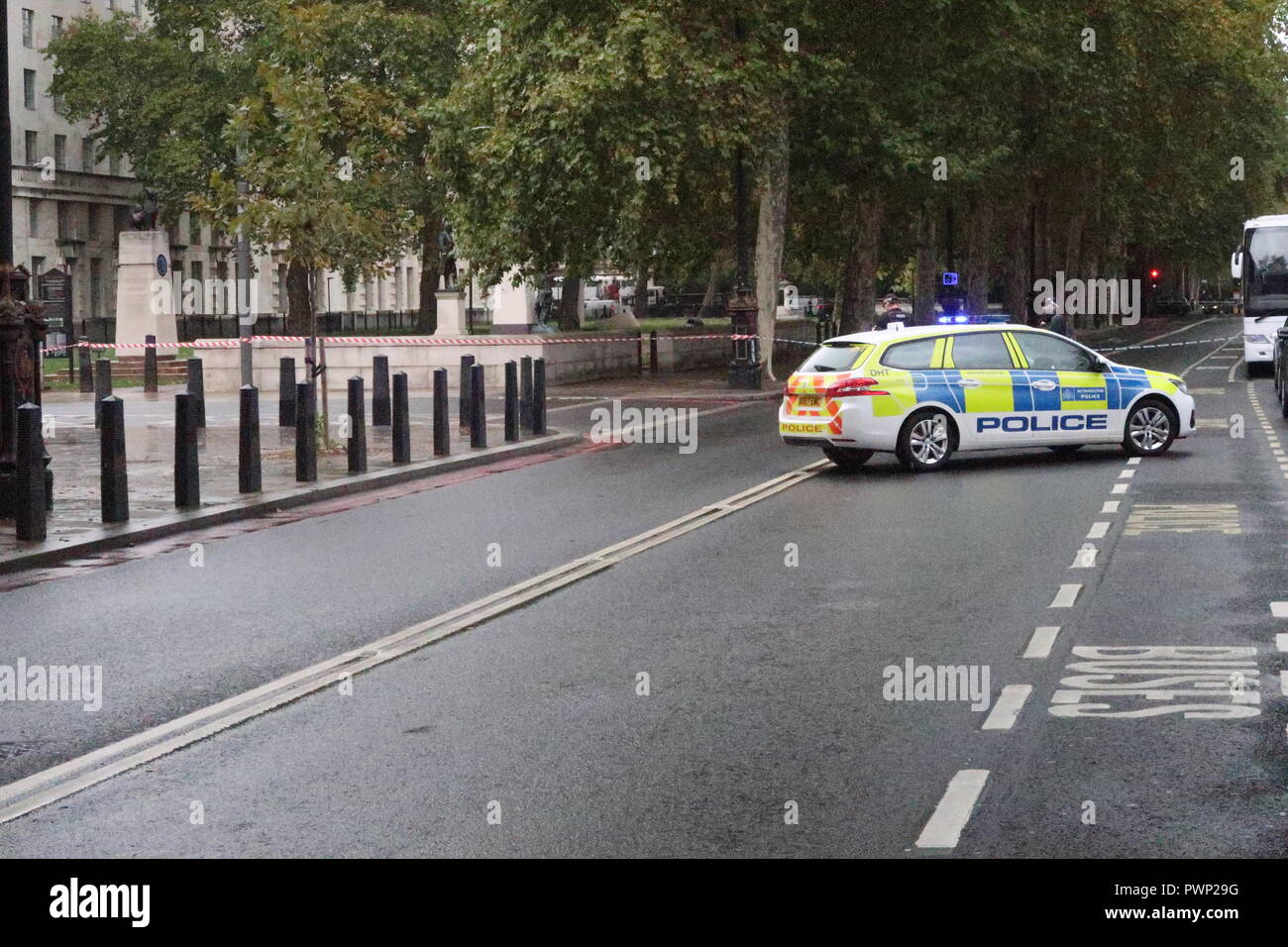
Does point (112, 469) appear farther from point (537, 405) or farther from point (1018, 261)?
point (1018, 261)

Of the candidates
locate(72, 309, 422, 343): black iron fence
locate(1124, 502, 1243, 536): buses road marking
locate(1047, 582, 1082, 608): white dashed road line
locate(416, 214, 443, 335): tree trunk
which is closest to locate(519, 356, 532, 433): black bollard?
locate(1124, 502, 1243, 536): buses road marking

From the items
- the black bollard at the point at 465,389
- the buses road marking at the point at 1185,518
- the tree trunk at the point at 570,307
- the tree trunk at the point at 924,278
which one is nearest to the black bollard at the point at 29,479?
the buses road marking at the point at 1185,518

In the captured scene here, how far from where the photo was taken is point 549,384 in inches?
1515

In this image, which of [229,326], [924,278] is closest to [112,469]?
[924,278]

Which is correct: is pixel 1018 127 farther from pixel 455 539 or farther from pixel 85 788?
pixel 85 788

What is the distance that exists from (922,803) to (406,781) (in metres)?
1.77

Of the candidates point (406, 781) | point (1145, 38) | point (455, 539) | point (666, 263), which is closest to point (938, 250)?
point (1145, 38)

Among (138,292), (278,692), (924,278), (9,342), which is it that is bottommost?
(278,692)

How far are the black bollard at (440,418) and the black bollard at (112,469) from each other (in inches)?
265

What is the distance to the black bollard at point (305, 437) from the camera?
62.2 feet

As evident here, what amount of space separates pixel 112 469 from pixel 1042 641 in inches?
317

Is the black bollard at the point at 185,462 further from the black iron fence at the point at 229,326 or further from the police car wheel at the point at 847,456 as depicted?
the black iron fence at the point at 229,326

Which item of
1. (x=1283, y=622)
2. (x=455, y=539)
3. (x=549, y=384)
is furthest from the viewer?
(x=549, y=384)

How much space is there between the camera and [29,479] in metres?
14.3
